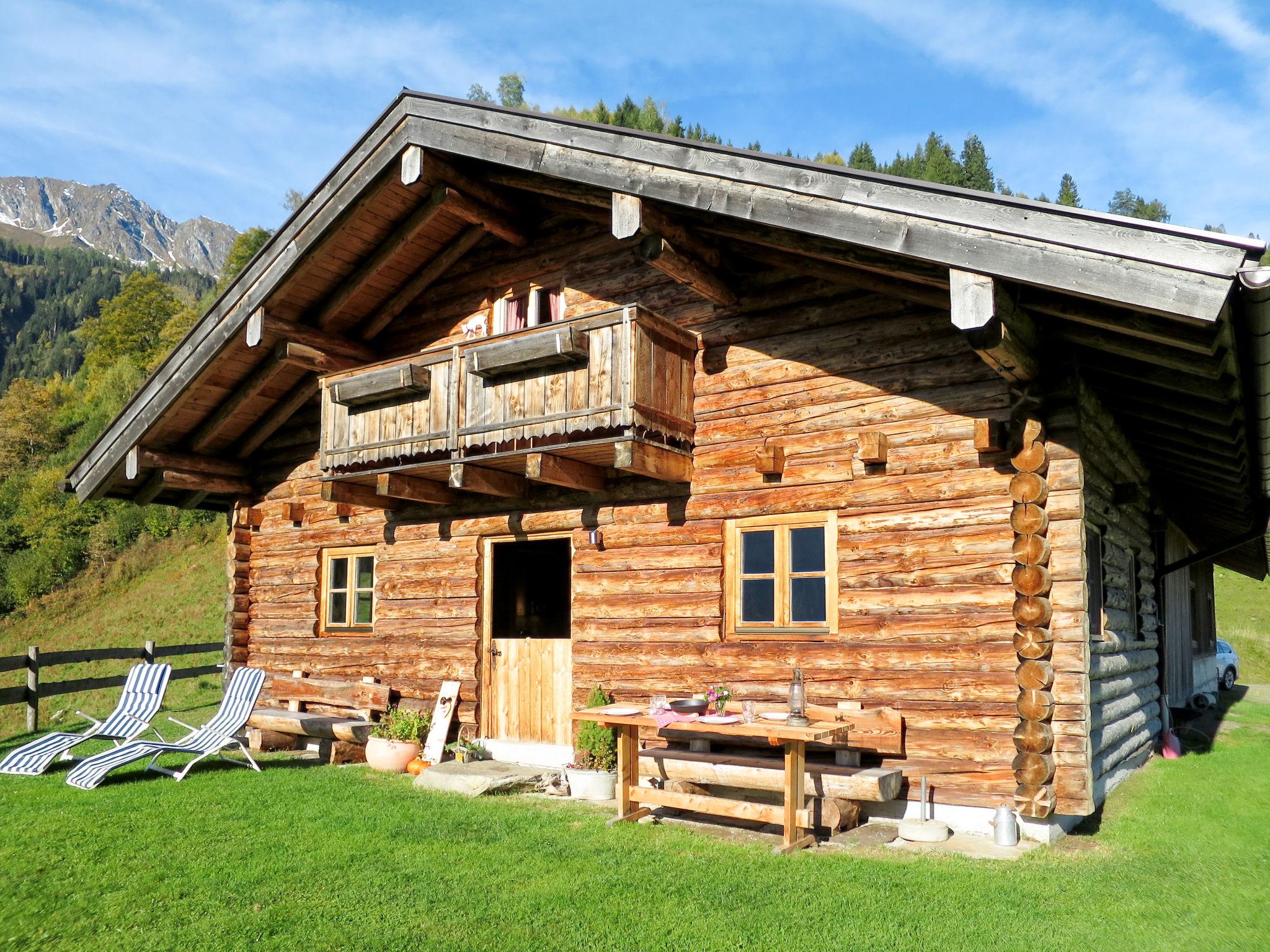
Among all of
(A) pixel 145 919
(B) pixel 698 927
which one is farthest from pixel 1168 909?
(A) pixel 145 919

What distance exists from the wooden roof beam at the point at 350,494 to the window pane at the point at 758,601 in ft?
14.2

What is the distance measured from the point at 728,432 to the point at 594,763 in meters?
3.55

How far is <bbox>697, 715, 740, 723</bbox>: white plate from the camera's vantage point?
7738 mm

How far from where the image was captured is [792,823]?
749 cm

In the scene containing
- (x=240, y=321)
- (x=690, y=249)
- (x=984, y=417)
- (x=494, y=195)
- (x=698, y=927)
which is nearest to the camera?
(x=698, y=927)

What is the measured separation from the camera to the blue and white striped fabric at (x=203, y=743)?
9617 mm

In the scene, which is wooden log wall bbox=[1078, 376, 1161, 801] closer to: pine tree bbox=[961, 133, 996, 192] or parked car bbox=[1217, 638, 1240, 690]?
parked car bbox=[1217, 638, 1240, 690]

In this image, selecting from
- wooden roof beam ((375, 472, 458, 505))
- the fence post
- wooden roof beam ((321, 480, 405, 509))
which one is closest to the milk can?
wooden roof beam ((375, 472, 458, 505))

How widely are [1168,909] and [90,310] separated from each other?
14211 cm

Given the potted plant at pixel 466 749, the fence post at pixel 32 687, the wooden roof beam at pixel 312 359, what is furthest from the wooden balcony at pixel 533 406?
the fence post at pixel 32 687

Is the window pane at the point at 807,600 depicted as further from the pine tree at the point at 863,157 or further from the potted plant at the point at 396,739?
the pine tree at the point at 863,157

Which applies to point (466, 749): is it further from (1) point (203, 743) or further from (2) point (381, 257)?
(2) point (381, 257)

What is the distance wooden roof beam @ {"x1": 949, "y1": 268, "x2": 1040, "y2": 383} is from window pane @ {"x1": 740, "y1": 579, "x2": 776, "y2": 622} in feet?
10.2

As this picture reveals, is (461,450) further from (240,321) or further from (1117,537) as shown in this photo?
(1117,537)
